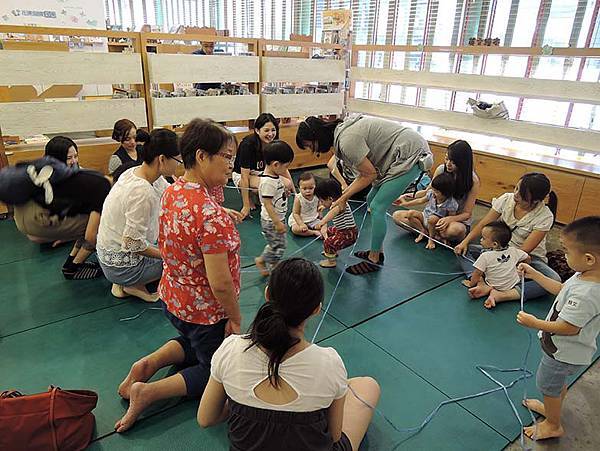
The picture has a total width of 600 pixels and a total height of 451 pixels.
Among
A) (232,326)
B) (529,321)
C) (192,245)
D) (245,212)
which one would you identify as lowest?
(245,212)

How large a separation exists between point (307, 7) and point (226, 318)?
834 cm

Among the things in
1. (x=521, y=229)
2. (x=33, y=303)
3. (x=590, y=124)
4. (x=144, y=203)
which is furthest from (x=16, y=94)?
(x=590, y=124)

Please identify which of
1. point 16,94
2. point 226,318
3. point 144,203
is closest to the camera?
point 226,318

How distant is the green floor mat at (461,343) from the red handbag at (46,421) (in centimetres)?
142

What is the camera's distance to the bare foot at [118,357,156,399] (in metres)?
1.80

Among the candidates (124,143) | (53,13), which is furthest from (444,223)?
(53,13)

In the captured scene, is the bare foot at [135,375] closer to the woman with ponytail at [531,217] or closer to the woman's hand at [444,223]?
the woman with ponytail at [531,217]

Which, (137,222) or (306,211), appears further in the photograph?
(306,211)

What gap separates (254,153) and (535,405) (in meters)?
2.75

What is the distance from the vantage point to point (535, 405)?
1.86 m

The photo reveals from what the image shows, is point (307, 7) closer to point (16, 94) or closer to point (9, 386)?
point (16, 94)

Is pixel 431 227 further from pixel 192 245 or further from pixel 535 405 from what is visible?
pixel 192 245

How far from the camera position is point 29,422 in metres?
1.48

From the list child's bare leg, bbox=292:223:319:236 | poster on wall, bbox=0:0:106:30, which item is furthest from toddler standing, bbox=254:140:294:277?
poster on wall, bbox=0:0:106:30
